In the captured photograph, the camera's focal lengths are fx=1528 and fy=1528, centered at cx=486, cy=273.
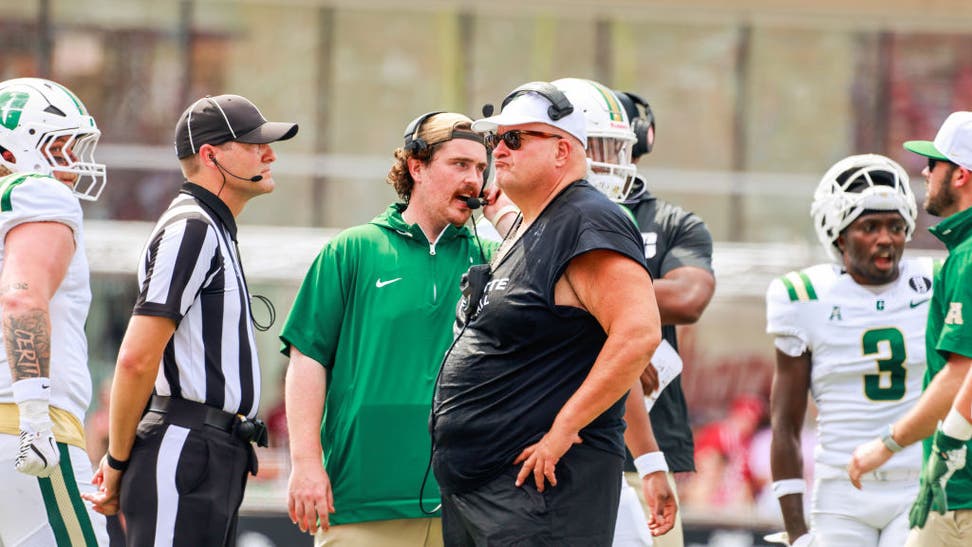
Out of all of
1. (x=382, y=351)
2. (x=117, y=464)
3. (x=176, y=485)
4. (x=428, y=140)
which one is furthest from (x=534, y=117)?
A: (x=117, y=464)

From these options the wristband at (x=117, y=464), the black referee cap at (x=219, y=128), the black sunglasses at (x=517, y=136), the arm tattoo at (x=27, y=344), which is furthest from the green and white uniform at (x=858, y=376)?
the arm tattoo at (x=27, y=344)

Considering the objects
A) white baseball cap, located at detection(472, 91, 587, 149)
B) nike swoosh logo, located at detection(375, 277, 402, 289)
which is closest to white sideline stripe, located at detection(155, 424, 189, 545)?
nike swoosh logo, located at detection(375, 277, 402, 289)

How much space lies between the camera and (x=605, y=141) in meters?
5.91

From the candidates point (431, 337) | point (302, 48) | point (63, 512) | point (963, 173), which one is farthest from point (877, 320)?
point (302, 48)

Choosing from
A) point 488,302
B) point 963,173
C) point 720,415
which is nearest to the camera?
point 488,302

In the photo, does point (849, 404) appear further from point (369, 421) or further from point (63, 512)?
point (63, 512)

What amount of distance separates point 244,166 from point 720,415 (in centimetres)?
1011

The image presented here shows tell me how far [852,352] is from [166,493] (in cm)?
312

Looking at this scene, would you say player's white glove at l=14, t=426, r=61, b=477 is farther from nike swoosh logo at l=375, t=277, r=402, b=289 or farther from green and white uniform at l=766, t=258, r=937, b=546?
green and white uniform at l=766, t=258, r=937, b=546

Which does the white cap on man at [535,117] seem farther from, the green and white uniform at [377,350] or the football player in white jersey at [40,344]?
the football player in white jersey at [40,344]

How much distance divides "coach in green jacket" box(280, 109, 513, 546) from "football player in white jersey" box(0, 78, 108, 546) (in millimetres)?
818

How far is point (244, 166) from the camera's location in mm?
5602

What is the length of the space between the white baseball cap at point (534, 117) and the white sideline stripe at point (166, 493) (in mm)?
1561

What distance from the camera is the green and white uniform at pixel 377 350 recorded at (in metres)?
5.41
